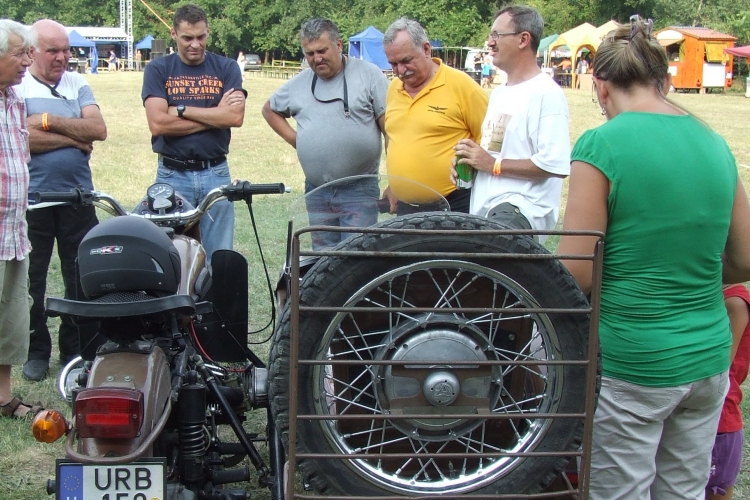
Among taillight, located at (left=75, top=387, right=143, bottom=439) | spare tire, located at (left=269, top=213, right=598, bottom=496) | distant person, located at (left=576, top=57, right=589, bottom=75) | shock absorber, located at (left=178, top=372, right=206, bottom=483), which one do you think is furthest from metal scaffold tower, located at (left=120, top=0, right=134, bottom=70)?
spare tire, located at (left=269, top=213, right=598, bottom=496)

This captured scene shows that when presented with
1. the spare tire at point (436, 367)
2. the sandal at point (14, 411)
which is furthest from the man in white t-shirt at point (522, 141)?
the sandal at point (14, 411)

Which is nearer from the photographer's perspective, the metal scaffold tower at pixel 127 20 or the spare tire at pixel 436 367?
the spare tire at pixel 436 367

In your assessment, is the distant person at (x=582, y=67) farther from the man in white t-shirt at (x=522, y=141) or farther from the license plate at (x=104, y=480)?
the license plate at (x=104, y=480)

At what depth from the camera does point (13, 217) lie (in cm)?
404

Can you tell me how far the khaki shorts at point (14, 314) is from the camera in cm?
422

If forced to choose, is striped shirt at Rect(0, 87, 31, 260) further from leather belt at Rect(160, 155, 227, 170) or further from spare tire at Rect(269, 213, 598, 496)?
Result: spare tire at Rect(269, 213, 598, 496)

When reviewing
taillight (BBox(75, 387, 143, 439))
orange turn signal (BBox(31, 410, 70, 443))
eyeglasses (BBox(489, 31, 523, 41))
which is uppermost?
eyeglasses (BBox(489, 31, 523, 41))

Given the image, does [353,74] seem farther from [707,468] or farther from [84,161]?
[707,468]

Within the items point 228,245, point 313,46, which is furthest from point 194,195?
point 313,46

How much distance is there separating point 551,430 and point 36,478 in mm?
2569

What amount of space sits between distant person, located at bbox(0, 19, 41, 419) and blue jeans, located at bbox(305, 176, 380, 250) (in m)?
1.79

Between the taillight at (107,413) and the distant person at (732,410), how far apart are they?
1.94 m

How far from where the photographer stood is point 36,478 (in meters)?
3.74

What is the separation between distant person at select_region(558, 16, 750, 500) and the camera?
222 cm
